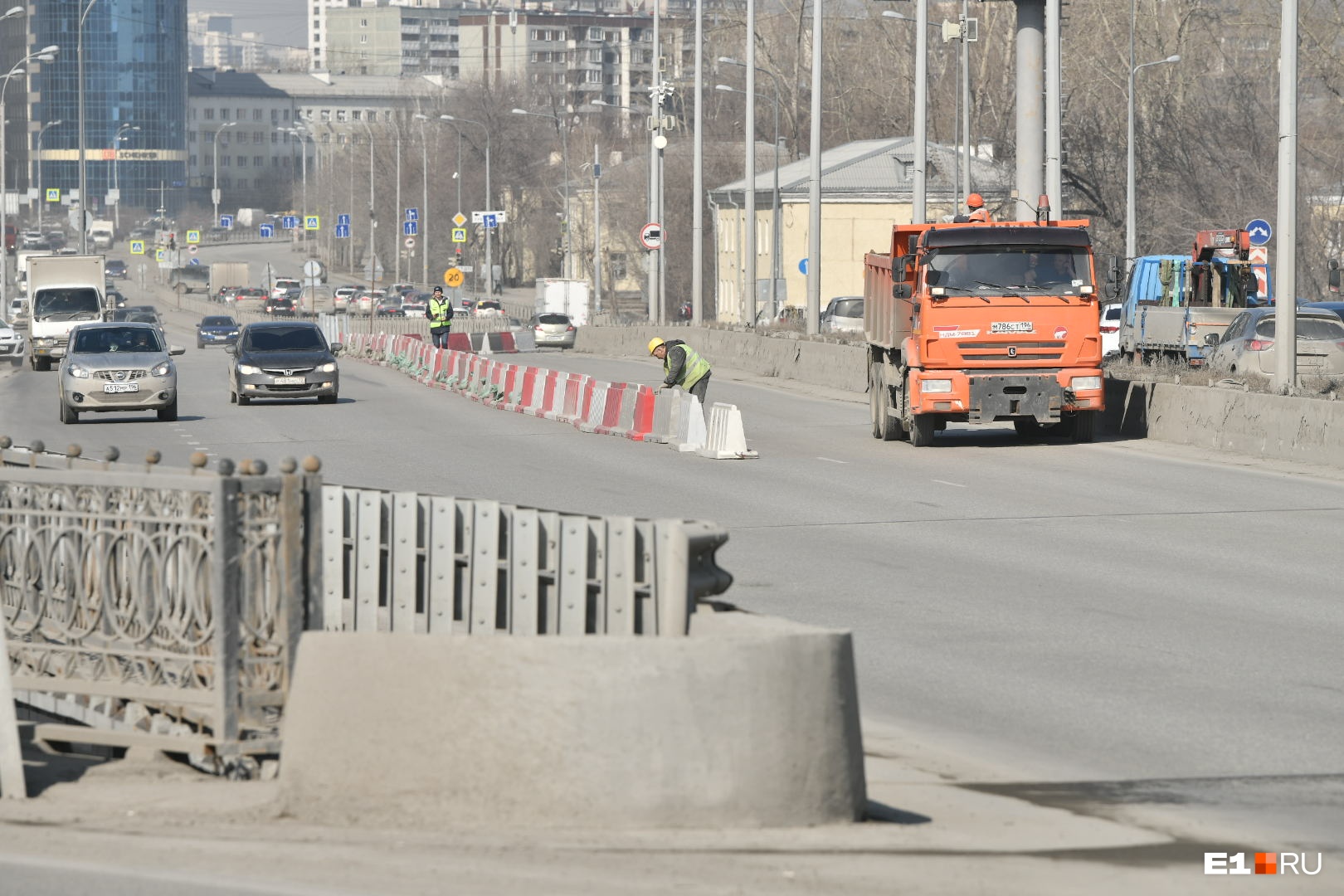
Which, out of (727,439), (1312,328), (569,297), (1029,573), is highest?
(569,297)

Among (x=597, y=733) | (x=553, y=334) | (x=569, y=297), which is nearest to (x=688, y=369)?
(x=597, y=733)

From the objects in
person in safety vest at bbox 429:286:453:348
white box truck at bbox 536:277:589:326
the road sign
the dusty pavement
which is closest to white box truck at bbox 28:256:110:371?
person in safety vest at bbox 429:286:453:348

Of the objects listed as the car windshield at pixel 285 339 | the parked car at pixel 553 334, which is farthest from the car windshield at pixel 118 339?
the parked car at pixel 553 334

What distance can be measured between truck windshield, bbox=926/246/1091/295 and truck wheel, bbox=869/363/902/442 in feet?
7.78

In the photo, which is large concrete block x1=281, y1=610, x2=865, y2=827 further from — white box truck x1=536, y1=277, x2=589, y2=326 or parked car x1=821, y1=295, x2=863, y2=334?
white box truck x1=536, y1=277, x2=589, y2=326

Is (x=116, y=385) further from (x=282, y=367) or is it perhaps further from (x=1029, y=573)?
(x=1029, y=573)

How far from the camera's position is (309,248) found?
183 meters

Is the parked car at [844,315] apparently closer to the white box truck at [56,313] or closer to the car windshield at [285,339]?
the white box truck at [56,313]

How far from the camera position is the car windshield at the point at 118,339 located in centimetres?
3500

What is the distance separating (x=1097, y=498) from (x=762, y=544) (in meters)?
5.05

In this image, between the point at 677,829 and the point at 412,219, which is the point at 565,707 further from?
the point at 412,219

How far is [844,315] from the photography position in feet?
189

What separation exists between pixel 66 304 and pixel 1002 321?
3743 cm

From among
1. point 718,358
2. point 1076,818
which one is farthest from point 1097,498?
point 718,358
